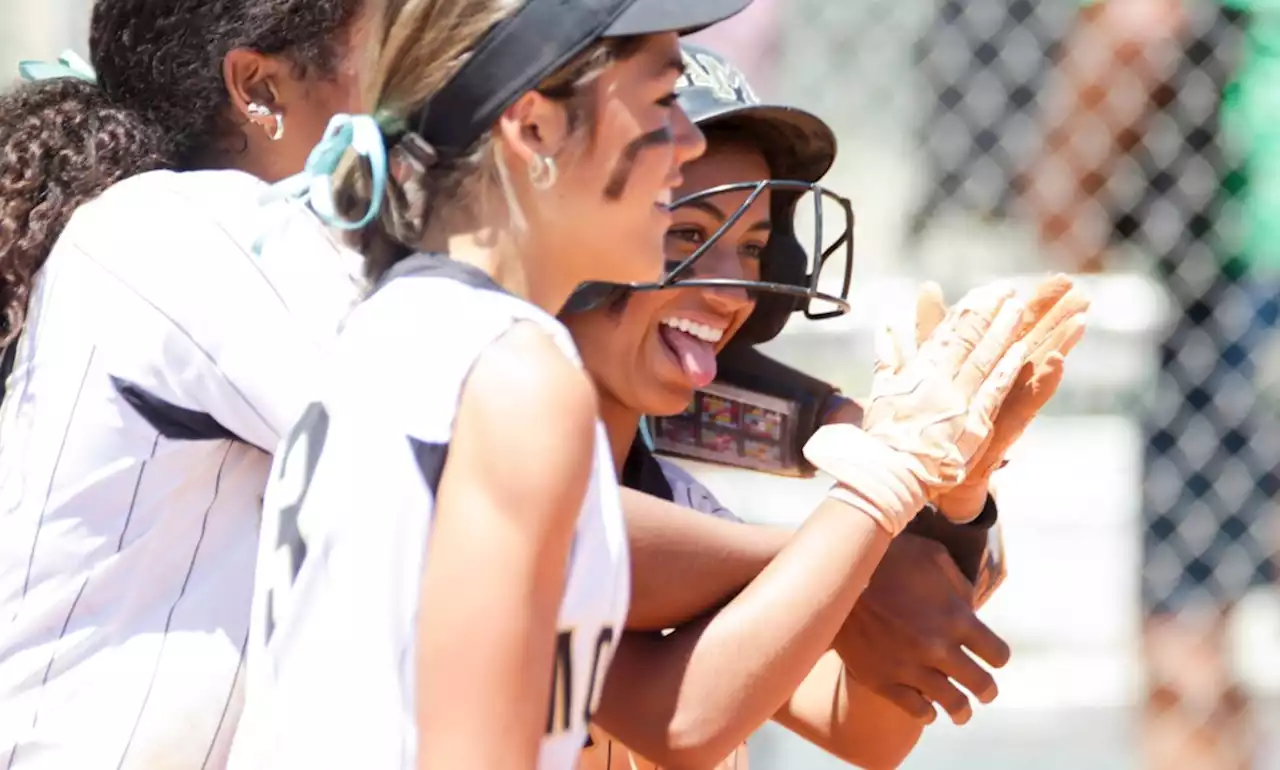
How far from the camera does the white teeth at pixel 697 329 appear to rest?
6.46 ft

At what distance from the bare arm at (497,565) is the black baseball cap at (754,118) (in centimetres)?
69

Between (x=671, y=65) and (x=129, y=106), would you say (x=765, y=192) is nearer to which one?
(x=671, y=65)

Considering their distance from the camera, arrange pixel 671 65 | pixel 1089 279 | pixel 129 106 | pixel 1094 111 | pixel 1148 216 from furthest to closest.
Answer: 1. pixel 1089 279
2. pixel 1148 216
3. pixel 1094 111
4. pixel 129 106
5. pixel 671 65

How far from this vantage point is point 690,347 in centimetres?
197

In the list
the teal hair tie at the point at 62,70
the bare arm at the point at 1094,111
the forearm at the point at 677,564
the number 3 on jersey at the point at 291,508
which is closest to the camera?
the number 3 on jersey at the point at 291,508

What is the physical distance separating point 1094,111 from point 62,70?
277cm

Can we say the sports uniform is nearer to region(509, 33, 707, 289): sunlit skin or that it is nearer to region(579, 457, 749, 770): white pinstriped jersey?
region(509, 33, 707, 289): sunlit skin

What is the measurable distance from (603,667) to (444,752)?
20 centimetres

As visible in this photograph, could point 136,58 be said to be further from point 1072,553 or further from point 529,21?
point 1072,553

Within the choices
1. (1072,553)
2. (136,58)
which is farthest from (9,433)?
(1072,553)

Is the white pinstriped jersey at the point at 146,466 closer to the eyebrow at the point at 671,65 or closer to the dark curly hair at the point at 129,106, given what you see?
the dark curly hair at the point at 129,106

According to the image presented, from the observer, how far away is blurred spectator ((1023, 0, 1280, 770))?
399 centimetres

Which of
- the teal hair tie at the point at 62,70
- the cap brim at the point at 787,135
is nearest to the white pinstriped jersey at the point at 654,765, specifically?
the cap brim at the point at 787,135

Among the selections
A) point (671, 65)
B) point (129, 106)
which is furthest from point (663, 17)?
point (129, 106)
